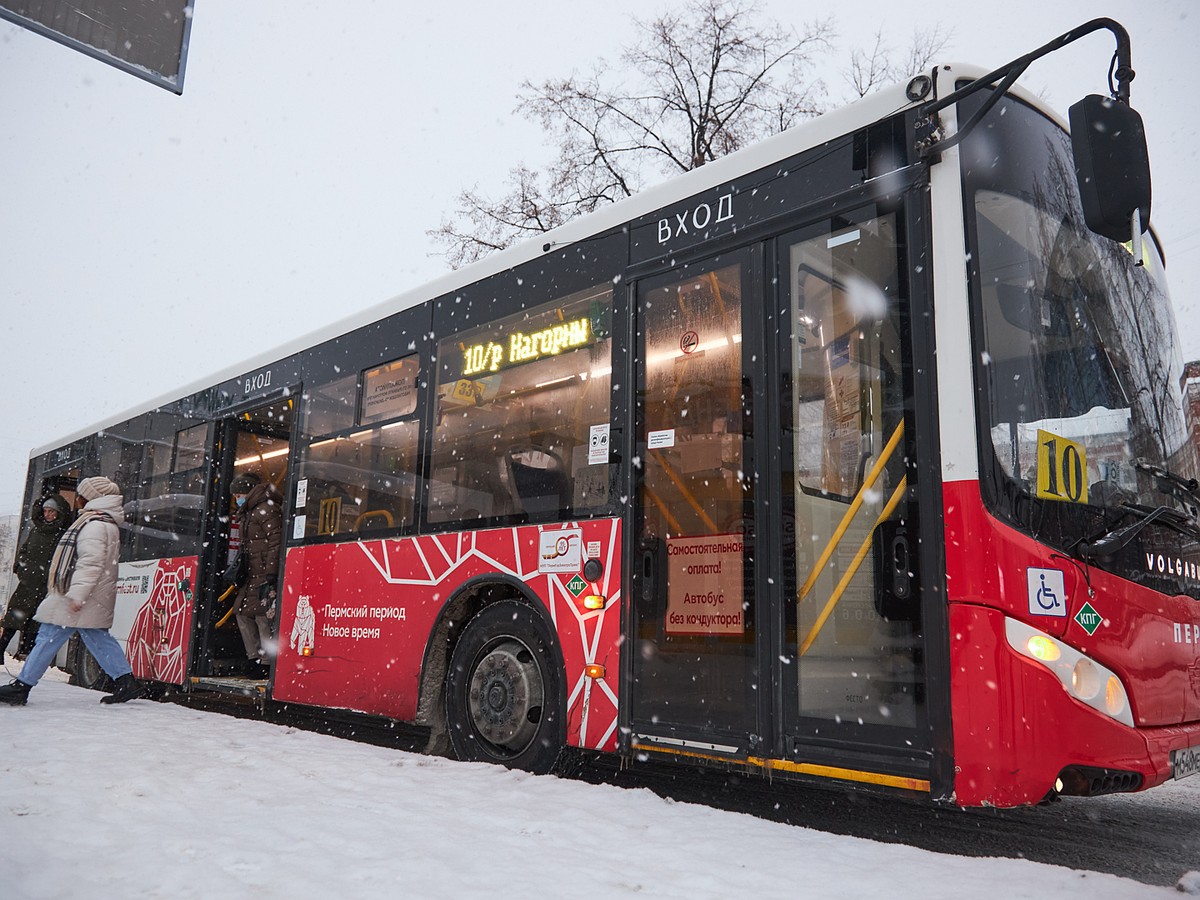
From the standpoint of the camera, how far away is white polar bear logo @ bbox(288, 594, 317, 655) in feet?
23.0

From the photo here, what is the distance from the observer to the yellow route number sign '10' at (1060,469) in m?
3.69

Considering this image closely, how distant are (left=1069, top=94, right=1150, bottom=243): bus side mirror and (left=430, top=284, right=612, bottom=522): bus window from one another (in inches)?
98.4

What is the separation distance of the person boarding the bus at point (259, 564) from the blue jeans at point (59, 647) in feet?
3.62

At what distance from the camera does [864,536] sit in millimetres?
3881

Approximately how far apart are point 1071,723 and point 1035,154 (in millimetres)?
2380

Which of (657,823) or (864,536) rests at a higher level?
(864,536)

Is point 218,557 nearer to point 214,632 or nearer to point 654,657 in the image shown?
point 214,632

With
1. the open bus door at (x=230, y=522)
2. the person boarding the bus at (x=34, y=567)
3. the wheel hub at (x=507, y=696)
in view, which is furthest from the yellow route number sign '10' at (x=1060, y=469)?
the person boarding the bus at (x=34, y=567)

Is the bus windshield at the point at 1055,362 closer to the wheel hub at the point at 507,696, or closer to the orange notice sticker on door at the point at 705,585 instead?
the orange notice sticker on door at the point at 705,585

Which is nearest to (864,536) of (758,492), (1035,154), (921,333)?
(758,492)

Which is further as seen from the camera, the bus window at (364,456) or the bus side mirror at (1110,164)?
the bus window at (364,456)

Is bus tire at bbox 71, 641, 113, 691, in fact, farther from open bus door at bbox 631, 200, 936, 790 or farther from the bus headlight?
the bus headlight

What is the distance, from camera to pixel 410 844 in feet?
11.5

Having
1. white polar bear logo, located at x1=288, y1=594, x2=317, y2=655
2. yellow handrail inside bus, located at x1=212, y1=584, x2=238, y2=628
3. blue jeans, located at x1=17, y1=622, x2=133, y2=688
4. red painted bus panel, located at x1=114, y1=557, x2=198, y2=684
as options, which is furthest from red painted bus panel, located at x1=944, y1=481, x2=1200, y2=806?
yellow handrail inside bus, located at x1=212, y1=584, x2=238, y2=628
